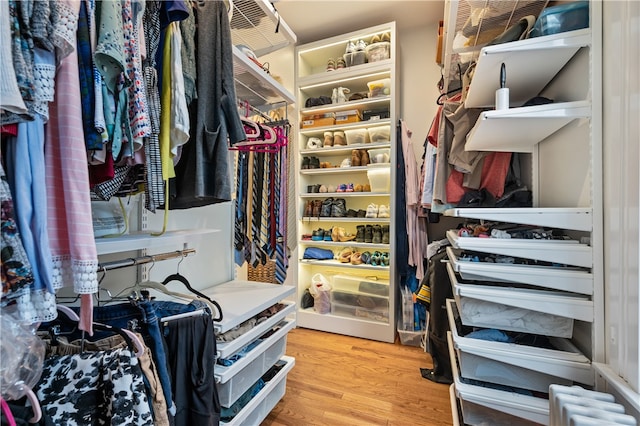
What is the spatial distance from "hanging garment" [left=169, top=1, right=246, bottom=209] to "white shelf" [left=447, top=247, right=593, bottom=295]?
1.00 meters

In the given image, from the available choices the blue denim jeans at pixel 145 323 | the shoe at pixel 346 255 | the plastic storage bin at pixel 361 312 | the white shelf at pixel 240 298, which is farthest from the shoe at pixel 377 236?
the blue denim jeans at pixel 145 323

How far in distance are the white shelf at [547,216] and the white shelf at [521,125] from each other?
346 mm

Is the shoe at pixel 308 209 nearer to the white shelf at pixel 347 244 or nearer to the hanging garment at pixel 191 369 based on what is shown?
the white shelf at pixel 347 244

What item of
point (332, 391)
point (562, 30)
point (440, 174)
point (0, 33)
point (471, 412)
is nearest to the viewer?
point (0, 33)

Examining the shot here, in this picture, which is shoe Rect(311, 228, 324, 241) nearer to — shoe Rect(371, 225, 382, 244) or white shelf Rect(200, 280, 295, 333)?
shoe Rect(371, 225, 382, 244)

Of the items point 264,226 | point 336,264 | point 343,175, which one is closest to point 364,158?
point 343,175

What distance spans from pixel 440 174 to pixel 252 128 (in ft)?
3.49

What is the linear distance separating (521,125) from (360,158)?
1.44 metres

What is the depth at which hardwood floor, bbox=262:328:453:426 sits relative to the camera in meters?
1.47

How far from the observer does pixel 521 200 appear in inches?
53.9

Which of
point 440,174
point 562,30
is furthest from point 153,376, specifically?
point 562,30

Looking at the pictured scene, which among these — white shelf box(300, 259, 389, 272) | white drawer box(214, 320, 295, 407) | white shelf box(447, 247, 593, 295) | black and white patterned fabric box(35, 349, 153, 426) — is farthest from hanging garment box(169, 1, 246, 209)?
white shelf box(300, 259, 389, 272)

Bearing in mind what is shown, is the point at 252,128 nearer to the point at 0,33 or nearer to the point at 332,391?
the point at 0,33

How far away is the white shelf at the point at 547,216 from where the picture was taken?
0.97m
